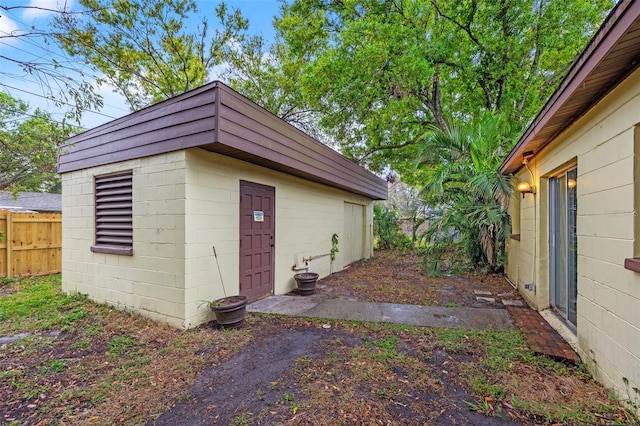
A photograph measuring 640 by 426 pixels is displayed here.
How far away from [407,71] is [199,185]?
711 cm

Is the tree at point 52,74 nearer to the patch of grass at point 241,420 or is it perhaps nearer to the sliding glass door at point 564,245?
the patch of grass at point 241,420

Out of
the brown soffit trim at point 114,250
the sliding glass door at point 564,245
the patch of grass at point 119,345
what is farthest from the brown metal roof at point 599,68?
the brown soffit trim at point 114,250

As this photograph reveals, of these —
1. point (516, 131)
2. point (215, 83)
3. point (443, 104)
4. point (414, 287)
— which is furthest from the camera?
point (443, 104)

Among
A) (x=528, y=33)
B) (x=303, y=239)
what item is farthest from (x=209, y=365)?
(x=528, y=33)

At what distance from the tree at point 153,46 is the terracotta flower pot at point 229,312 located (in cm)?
1076

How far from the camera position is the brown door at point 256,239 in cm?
475

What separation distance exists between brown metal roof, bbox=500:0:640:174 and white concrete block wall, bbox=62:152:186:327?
13.0ft

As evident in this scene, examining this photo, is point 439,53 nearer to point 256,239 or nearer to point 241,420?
A: point 256,239

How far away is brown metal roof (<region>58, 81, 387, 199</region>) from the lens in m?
3.53

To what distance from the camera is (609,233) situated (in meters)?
2.35

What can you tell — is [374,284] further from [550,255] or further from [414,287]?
[550,255]

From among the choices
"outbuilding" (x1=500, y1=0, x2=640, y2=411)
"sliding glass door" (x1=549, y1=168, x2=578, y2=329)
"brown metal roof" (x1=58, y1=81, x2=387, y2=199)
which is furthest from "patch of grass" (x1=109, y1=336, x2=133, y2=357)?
"sliding glass door" (x1=549, y1=168, x2=578, y2=329)

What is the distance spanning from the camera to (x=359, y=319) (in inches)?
163

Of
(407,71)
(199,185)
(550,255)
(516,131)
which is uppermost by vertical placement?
(407,71)
